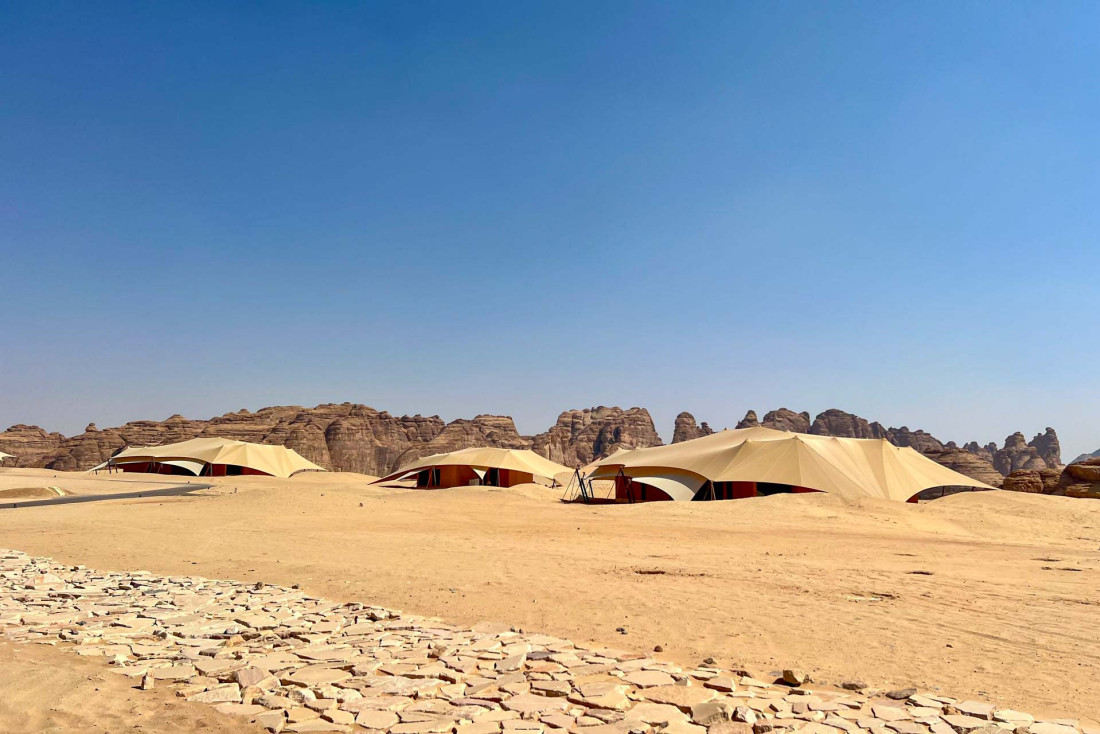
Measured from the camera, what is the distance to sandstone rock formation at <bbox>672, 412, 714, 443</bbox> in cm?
10931

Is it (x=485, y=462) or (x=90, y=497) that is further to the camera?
(x=485, y=462)

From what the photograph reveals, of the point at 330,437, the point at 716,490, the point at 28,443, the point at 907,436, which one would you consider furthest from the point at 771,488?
the point at 28,443

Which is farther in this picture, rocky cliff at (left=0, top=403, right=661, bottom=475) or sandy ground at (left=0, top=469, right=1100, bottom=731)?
rocky cliff at (left=0, top=403, right=661, bottom=475)

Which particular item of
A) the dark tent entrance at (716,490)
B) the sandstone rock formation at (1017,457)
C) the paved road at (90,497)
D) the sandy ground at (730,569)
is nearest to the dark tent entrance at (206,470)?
the paved road at (90,497)

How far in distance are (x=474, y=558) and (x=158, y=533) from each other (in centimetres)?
952

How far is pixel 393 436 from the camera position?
99.6m

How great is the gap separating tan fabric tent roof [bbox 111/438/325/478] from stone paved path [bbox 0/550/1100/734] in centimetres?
4604

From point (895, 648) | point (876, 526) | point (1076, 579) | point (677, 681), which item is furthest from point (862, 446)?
point (677, 681)

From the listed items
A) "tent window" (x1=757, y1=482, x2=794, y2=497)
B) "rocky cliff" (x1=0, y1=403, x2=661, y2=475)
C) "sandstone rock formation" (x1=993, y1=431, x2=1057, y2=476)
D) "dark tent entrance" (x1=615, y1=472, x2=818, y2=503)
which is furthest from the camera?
"sandstone rock formation" (x1=993, y1=431, x2=1057, y2=476)

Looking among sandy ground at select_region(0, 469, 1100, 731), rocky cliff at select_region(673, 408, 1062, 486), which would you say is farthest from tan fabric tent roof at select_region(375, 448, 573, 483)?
rocky cliff at select_region(673, 408, 1062, 486)

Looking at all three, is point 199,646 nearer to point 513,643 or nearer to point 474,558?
point 513,643

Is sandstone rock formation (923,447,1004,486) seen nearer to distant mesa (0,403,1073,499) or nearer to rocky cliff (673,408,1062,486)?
distant mesa (0,403,1073,499)

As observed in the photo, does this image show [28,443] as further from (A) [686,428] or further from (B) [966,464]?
(B) [966,464]

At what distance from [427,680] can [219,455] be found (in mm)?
51140
